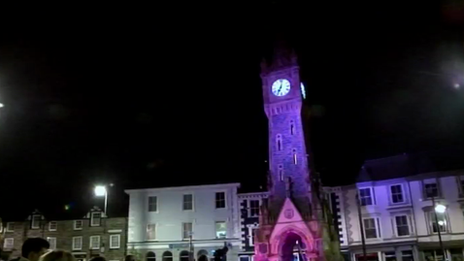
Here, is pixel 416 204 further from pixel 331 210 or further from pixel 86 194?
pixel 86 194

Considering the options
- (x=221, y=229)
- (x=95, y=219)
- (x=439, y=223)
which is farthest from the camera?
(x=95, y=219)

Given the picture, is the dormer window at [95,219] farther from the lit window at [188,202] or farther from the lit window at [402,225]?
the lit window at [402,225]

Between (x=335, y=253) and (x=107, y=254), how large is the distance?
974 inches

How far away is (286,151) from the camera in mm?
47250

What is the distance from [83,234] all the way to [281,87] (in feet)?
89.3

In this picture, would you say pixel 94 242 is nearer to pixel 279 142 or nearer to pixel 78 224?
pixel 78 224

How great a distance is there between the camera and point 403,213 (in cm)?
4775

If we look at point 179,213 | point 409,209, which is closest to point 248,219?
point 179,213

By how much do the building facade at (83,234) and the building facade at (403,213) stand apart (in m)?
24.5

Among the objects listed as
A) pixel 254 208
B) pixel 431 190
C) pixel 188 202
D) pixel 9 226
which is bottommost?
pixel 9 226

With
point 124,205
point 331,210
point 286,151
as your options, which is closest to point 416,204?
point 331,210

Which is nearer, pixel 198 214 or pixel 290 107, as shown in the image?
pixel 290 107

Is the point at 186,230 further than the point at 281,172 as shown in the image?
Yes

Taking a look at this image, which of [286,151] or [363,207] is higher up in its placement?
[286,151]
